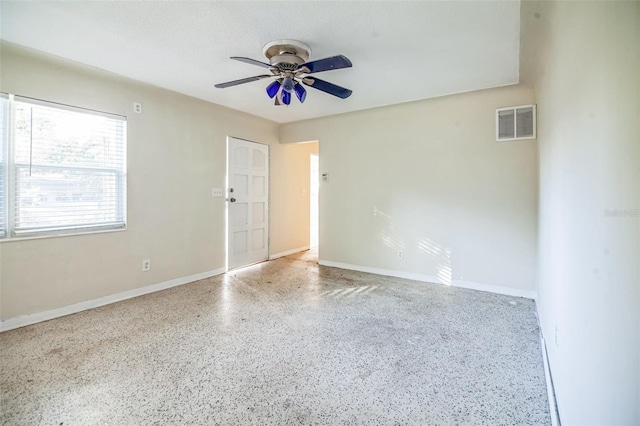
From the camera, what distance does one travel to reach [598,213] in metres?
1.02

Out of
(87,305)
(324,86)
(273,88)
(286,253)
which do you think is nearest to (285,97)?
Answer: (273,88)

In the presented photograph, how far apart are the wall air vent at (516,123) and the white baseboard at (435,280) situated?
5.72 feet

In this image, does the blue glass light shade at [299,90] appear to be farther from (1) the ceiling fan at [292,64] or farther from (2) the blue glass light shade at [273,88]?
(2) the blue glass light shade at [273,88]

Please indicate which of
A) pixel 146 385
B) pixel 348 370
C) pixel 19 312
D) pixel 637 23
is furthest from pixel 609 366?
pixel 19 312

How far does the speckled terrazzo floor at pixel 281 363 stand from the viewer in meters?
1.67

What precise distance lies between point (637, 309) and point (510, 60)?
2852 mm

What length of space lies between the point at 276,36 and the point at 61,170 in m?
2.43

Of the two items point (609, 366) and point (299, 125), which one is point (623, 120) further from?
point (299, 125)

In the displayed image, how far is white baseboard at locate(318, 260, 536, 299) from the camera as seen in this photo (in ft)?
11.5

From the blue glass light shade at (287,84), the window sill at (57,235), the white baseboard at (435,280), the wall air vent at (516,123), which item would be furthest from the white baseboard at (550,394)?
the window sill at (57,235)

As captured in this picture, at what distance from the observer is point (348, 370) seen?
2064 mm

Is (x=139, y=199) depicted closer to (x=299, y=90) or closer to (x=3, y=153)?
(x=3, y=153)

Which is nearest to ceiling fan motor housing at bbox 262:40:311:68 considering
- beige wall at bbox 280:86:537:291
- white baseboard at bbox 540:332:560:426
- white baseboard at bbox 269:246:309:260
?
beige wall at bbox 280:86:537:291

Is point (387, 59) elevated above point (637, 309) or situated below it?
above
